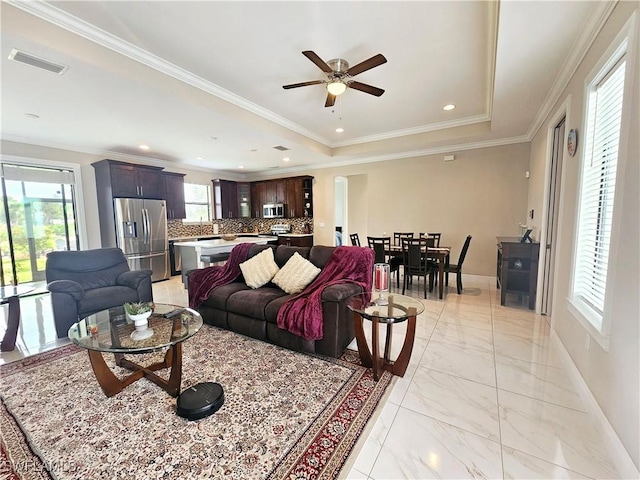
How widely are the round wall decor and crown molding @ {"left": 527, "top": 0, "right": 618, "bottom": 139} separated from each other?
558mm

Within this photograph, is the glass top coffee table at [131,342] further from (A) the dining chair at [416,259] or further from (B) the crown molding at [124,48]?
(A) the dining chair at [416,259]

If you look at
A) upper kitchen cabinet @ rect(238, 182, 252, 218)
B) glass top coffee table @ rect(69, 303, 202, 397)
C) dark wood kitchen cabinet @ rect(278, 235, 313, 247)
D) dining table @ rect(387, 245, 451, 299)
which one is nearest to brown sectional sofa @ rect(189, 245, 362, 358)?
glass top coffee table @ rect(69, 303, 202, 397)

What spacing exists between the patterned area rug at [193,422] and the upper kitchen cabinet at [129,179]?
12.3ft

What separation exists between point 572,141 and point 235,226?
7.69m

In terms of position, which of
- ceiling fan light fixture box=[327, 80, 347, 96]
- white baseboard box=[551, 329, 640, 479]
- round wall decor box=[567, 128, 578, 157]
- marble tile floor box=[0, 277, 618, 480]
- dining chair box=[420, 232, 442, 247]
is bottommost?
marble tile floor box=[0, 277, 618, 480]

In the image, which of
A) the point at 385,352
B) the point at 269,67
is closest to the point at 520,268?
the point at 385,352

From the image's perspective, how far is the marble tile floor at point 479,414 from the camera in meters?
1.41

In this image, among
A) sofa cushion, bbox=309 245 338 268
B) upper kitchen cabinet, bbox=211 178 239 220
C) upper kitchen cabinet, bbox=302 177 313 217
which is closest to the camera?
sofa cushion, bbox=309 245 338 268

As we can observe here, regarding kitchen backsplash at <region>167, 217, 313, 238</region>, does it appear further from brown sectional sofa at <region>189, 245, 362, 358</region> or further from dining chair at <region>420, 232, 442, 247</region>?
brown sectional sofa at <region>189, 245, 362, 358</region>

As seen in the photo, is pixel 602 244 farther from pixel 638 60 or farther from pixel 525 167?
pixel 525 167

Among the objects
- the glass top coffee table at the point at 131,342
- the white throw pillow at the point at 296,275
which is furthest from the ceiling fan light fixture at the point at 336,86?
the glass top coffee table at the point at 131,342

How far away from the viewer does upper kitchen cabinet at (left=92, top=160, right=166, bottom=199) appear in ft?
16.9

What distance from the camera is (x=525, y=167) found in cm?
479

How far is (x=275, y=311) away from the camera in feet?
8.63
